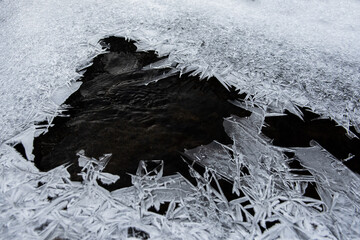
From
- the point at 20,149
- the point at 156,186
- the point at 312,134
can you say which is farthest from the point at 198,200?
the point at 20,149

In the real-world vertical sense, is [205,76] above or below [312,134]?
above

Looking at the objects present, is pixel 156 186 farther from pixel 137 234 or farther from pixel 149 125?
pixel 149 125

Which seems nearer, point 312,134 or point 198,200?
point 198,200

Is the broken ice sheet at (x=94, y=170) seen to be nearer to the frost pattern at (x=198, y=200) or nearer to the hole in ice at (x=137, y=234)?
the frost pattern at (x=198, y=200)

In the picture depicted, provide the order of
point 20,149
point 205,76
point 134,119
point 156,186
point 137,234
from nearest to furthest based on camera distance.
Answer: point 137,234 → point 156,186 → point 20,149 → point 134,119 → point 205,76

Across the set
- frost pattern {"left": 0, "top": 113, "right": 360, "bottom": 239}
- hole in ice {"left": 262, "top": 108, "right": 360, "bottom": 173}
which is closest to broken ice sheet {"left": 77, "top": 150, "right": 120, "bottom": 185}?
frost pattern {"left": 0, "top": 113, "right": 360, "bottom": 239}

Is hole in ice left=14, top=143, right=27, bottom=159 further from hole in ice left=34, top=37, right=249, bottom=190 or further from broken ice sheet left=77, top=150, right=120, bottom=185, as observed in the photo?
broken ice sheet left=77, top=150, right=120, bottom=185

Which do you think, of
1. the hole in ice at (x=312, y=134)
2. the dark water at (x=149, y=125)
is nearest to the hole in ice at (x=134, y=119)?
the dark water at (x=149, y=125)
